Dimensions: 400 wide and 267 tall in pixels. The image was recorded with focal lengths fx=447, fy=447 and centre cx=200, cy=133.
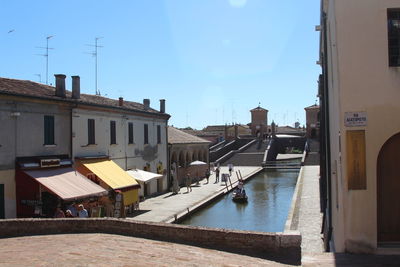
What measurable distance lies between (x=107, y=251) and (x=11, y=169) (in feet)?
28.2

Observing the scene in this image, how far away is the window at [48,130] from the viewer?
19.3 meters

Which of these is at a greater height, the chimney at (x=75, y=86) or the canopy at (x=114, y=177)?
the chimney at (x=75, y=86)

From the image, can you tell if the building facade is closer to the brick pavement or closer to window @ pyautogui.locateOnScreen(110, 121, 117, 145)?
window @ pyautogui.locateOnScreen(110, 121, 117, 145)

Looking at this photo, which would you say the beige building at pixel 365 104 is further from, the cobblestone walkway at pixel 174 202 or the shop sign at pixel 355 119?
the cobblestone walkway at pixel 174 202

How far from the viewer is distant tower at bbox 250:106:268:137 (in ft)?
254

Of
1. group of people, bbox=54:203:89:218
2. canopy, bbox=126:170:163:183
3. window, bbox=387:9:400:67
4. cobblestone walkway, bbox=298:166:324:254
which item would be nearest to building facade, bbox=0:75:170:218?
canopy, bbox=126:170:163:183

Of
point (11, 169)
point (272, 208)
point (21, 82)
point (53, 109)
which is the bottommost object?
point (272, 208)

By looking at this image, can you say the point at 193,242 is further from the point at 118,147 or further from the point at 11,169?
the point at 118,147

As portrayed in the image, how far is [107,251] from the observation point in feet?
34.3

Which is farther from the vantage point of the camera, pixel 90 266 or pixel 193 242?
pixel 193 242

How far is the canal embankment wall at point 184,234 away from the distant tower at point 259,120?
215 feet

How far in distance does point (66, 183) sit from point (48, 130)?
292 cm

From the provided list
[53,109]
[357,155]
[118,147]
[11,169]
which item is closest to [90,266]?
[357,155]

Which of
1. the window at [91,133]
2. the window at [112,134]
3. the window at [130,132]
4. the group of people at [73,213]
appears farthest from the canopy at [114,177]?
the group of people at [73,213]
